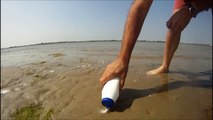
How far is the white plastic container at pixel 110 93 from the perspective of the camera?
78.0 inches

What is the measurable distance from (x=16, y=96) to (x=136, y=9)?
1.67m

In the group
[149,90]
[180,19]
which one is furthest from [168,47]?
[149,90]

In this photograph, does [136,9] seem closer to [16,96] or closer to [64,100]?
[64,100]

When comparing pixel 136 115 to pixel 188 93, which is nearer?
pixel 136 115

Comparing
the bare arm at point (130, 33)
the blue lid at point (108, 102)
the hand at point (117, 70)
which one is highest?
the bare arm at point (130, 33)

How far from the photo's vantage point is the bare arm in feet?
7.18

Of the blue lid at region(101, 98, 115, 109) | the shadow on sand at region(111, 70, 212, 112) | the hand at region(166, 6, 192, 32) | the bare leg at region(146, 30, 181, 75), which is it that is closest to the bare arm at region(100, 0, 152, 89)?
the shadow on sand at region(111, 70, 212, 112)

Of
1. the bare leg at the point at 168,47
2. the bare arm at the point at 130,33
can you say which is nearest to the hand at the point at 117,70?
the bare arm at the point at 130,33

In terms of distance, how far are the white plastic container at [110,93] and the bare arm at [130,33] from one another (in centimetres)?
7

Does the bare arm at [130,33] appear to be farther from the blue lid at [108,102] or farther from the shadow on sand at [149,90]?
the blue lid at [108,102]

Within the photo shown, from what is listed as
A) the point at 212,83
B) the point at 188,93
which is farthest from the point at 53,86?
the point at 212,83

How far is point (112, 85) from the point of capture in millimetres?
2143

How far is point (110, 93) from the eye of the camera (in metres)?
2.05

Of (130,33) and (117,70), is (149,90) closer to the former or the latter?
(117,70)
